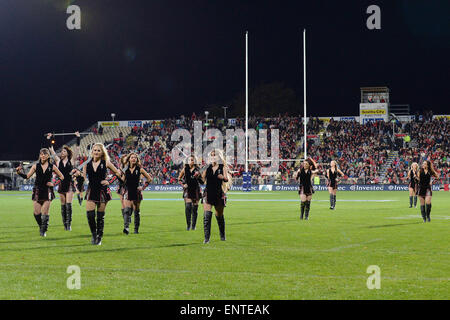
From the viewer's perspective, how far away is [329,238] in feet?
47.1

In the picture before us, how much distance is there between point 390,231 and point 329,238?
8.50 feet

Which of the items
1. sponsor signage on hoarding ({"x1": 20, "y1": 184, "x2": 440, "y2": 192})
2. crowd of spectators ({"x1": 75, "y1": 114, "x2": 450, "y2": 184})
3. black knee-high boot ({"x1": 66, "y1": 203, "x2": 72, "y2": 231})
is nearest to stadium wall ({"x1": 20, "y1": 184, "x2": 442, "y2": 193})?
sponsor signage on hoarding ({"x1": 20, "y1": 184, "x2": 440, "y2": 192})

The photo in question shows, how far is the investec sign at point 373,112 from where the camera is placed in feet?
212

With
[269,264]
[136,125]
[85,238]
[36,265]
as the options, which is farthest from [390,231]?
[136,125]

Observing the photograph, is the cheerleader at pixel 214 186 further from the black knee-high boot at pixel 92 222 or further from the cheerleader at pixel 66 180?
the cheerleader at pixel 66 180

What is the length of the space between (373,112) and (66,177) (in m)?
53.3

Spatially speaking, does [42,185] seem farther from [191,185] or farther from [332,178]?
[332,178]

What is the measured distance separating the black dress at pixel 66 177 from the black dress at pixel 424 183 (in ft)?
35.5

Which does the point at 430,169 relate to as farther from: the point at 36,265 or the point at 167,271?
the point at 36,265

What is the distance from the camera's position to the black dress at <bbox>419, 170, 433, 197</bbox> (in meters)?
18.6

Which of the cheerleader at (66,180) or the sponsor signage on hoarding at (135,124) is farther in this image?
the sponsor signage on hoarding at (135,124)

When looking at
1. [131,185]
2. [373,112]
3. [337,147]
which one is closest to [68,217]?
[131,185]

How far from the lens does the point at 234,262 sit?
10367 millimetres

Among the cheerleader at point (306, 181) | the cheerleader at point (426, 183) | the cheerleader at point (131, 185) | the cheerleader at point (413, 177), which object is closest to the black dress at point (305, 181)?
the cheerleader at point (306, 181)
